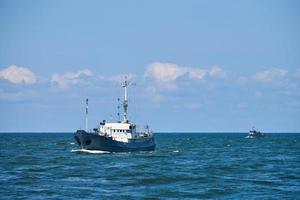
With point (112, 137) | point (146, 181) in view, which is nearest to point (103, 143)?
point (112, 137)

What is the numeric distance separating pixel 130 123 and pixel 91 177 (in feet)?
125

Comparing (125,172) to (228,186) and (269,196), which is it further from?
(269,196)

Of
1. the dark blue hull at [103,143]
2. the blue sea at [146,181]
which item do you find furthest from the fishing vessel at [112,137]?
the blue sea at [146,181]

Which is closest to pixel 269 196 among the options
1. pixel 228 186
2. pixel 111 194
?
pixel 228 186

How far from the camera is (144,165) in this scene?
7150cm

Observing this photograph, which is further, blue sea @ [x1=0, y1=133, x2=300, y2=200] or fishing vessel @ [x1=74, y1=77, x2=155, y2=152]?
fishing vessel @ [x1=74, y1=77, x2=155, y2=152]

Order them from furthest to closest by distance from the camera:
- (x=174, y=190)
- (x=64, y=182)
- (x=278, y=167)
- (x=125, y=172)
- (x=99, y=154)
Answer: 1. (x=99, y=154)
2. (x=278, y=167)
3. (x=125, y=172)
4. (x=64, y=182)
5. (x=174, y=190)

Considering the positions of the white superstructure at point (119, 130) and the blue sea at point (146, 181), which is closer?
the blue sea at point (146, 181)

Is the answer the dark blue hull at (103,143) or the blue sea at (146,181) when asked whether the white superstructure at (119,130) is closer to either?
the dark blue hull at (103,143)

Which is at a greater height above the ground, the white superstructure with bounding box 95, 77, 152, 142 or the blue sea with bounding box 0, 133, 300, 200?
the white superstructure with bounding box 95, 77, 152, 142

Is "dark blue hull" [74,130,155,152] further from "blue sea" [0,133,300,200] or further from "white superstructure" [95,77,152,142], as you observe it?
"blue sea" [0,133,300,200]

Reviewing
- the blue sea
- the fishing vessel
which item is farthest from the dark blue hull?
the blue sea

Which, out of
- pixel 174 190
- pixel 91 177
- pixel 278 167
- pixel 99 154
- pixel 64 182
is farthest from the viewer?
pixel 99 154

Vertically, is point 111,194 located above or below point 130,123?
below
